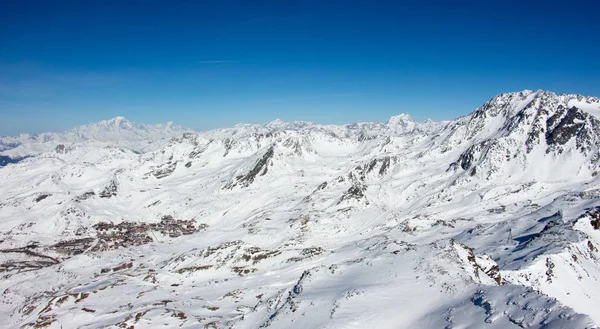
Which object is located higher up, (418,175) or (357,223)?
(418,175)

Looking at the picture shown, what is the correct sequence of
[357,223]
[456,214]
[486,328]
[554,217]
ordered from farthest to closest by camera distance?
[357,223], [456,214], [554,217], [486,328]

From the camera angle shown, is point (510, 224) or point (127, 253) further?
point (127, 253)

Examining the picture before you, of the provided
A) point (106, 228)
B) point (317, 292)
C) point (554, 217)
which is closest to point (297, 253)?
point (317, 292)

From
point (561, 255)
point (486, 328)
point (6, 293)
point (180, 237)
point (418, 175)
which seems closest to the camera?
point (486, 328)

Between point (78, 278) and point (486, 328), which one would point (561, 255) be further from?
point (78, 278)

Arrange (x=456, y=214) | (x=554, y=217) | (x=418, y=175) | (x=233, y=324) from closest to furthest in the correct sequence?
(x=233, y=324), (x=554, y=217), (x=456, y=214), (x=418, y=175)

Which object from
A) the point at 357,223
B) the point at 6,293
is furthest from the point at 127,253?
the point at 357,223

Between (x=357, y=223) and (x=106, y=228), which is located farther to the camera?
(x=106, y=228)

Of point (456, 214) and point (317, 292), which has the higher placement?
point (317, 292)

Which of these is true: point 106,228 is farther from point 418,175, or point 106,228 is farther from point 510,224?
point 510,224
